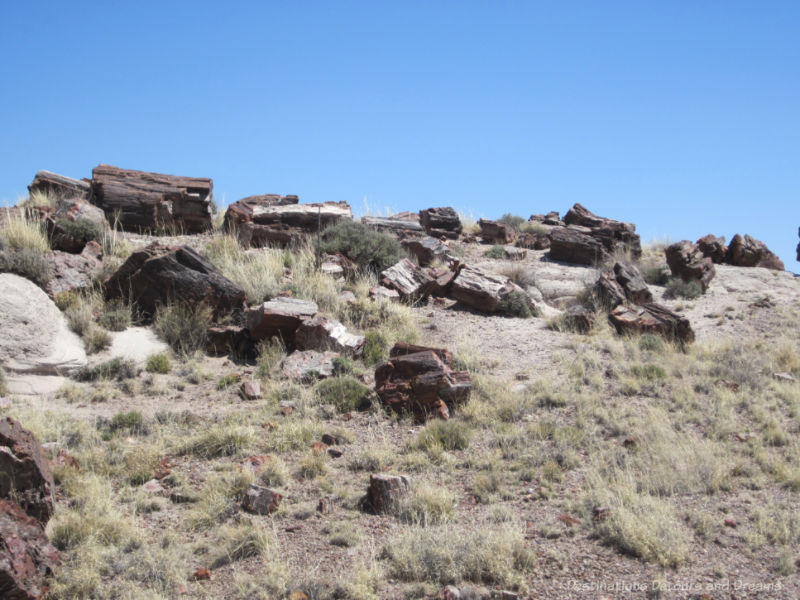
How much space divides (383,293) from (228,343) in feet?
12.2

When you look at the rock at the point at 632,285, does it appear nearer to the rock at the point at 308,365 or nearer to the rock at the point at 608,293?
the rock at the point at 608,293

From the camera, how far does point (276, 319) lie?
11.8m

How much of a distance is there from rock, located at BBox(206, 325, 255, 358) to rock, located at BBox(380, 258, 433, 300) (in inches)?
156

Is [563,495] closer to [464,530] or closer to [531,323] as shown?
[464,530]

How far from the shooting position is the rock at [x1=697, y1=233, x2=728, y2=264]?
22.2m

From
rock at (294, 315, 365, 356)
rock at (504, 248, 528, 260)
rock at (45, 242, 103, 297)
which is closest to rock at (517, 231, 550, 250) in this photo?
rock at (504, 248, 528, 260)

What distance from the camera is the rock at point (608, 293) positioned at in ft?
51.6

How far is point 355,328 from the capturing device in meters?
13.0

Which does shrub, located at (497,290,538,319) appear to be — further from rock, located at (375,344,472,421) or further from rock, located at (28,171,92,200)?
rock, located at (28,171,92,200)

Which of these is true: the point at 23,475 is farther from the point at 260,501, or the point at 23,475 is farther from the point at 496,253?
the point at 496,253

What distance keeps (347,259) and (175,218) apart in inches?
214

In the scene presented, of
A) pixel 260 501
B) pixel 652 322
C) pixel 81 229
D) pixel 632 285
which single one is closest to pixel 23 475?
pixel 260 501

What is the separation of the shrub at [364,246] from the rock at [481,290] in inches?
77.5

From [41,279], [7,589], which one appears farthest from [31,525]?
[41,279]
